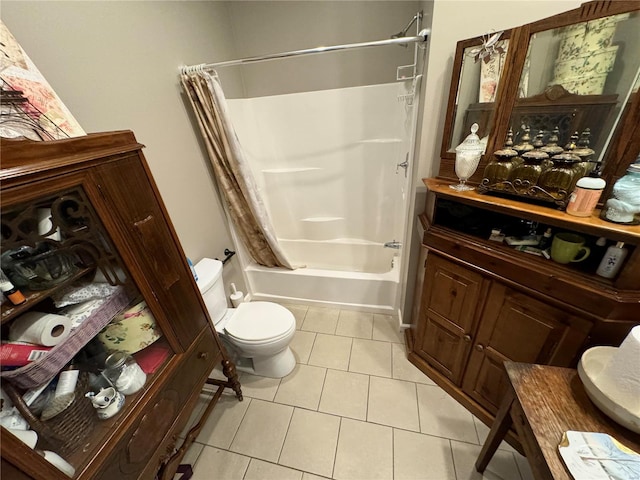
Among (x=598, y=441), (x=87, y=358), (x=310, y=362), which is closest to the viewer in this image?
(x=598, y=441)

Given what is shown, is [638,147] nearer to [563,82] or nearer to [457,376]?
[563,82]

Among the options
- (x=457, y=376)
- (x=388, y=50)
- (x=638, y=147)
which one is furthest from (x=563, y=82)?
(x=457, y=376)

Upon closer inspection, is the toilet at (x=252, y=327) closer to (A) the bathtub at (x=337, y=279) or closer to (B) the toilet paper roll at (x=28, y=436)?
(A) the bathtub at (x=337, y=279)

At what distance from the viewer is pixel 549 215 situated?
80 centimetres

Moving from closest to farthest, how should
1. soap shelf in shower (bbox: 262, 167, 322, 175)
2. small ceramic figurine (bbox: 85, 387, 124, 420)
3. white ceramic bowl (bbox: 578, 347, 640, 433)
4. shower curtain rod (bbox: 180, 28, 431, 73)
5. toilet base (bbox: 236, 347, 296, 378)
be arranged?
white ceramic bowl (bbox: 578, 347, 640, 433) → small ceramic figurine (bbox: 85, 387, 124, 420) → shower curtain rod (bbox: 180, 28, 431, 73) → toilet base (bbox: 236, 347, 296, 378) → soap shelf in shower (bbox: 262, 167, 322, 175)

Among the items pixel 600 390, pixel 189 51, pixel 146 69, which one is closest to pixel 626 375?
pixel 600 390

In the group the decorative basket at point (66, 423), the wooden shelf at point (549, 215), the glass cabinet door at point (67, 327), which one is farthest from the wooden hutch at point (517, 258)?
the decorative basket at point (66, 423)

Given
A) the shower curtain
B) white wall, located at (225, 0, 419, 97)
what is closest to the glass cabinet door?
the shower curtain

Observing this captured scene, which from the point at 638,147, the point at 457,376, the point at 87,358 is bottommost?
the point at 457,376

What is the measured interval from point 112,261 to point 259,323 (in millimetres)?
868

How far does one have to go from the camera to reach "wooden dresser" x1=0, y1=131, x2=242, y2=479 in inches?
20.8

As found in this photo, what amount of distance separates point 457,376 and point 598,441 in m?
0.71

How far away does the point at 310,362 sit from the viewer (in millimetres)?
1640

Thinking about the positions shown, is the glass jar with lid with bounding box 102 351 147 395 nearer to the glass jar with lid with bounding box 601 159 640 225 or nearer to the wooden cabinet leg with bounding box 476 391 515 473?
the wooden cabinet leg with bounding box 476 391 515 473
